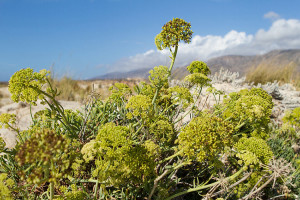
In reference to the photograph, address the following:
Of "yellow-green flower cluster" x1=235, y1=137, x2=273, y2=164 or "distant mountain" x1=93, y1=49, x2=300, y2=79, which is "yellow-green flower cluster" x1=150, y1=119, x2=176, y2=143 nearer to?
"distant mountain" x1=93, y1=49, x2=300, y2=79

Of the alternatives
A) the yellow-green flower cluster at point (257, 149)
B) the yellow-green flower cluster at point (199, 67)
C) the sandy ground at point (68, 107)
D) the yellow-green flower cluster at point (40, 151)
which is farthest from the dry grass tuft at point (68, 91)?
the yellow-green flower cluster at point (40, 151)

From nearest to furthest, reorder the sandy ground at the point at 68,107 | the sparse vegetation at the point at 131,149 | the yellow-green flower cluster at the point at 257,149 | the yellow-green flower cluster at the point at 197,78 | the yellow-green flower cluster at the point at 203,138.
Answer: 1. the sparse vegetation at the point at 131,149
2. the yellow-green flower cluster at the point at 203,138
3. the yellow-green flower cluster at the point at 257,149
4. the yellow-green flower cluster at the point at 197,78
5. the sandy ground at the point at 68,107

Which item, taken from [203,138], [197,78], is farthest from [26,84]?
[197,78]

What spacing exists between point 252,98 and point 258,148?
0.64 m

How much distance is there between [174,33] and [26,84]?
1.84m

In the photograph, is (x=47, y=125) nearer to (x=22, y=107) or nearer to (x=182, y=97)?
(x=182, y=97)

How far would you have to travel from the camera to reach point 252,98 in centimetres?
257

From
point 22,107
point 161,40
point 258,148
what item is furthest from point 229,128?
point 22,107

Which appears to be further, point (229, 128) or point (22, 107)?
point (22, 107)

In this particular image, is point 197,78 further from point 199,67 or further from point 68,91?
point 68,91

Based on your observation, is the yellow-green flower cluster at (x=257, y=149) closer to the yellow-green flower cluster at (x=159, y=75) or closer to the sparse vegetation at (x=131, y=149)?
the sparse vegetation at (x=131, y=149)

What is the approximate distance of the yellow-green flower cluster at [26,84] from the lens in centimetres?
204

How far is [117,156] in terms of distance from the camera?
1.73 m

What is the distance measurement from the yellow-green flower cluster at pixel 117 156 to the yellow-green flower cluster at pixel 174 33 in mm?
1496
